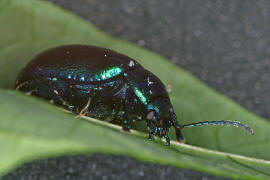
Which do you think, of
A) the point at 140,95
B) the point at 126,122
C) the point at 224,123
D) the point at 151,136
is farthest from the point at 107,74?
the point at 224,123

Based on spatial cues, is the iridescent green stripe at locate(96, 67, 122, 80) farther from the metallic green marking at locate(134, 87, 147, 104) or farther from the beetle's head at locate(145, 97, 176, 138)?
the beetle's head at locate(145, 97, 176, 138)

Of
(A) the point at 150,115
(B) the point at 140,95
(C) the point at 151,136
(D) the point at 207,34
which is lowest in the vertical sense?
(C) the point at 151,136

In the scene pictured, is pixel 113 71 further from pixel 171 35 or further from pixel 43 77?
pixel 171 35

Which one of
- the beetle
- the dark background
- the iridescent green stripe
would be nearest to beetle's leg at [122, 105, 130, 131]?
the beetle

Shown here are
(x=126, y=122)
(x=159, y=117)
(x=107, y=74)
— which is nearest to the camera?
(x=126, y=122)

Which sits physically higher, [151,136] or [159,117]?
[159,117]

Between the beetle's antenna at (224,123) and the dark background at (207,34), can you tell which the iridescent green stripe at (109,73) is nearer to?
the beetle's antenna at (224,123)

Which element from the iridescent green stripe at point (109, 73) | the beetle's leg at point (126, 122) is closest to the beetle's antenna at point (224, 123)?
the beetle's leg at point (126, 122)

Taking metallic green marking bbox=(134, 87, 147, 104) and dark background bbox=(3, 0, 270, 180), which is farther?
dark background bbox=(3, 0, 270, 180)

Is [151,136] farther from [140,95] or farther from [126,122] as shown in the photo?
[140,95]
